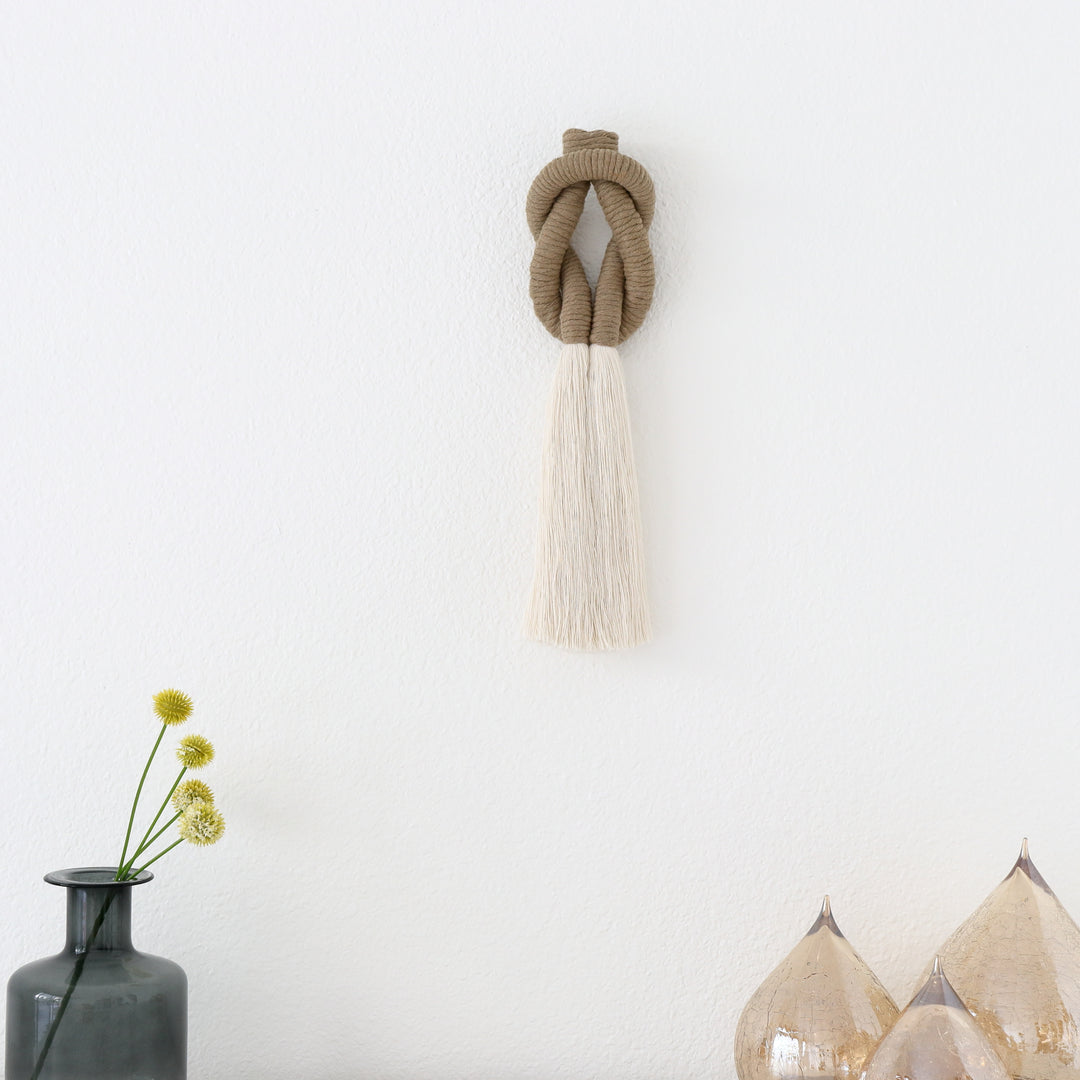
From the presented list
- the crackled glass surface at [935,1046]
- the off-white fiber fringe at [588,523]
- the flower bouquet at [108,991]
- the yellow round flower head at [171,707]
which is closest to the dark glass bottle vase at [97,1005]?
the flower bouquet at [108,991]

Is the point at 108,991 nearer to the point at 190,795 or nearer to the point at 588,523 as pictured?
the point at 190,795

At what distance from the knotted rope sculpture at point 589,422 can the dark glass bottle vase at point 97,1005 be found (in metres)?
0.41

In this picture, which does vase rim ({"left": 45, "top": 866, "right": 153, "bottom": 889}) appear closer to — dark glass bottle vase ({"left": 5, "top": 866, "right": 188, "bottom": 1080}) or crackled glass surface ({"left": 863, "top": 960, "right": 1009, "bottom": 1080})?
dark glass bottle vase ({"left": 5, "top": 866, "right": 188, "bottom": 1080})

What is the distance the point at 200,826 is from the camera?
2.67 ft

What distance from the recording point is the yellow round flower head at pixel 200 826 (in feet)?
2.67

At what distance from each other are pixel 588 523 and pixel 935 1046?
470mm

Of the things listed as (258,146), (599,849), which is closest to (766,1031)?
(599,849)

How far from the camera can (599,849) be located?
936 mm

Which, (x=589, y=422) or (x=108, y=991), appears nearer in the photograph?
(x=108, y=991)

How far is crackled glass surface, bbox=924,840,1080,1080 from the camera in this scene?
30.7 inches

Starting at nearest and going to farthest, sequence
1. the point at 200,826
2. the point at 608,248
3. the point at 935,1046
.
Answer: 1. the point at 935,1046
2. the point at 200,826
3. the point at 608,248

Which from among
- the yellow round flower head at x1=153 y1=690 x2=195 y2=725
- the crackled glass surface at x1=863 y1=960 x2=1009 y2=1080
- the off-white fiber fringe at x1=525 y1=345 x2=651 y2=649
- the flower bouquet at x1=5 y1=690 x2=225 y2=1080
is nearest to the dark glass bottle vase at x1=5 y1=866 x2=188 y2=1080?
the flower bouquet at x1=5 y1=690 x2=225 y2=1080

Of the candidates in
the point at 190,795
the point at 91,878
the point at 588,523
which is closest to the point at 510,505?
the point at 588,523

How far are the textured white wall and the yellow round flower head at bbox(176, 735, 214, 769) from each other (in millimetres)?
74
